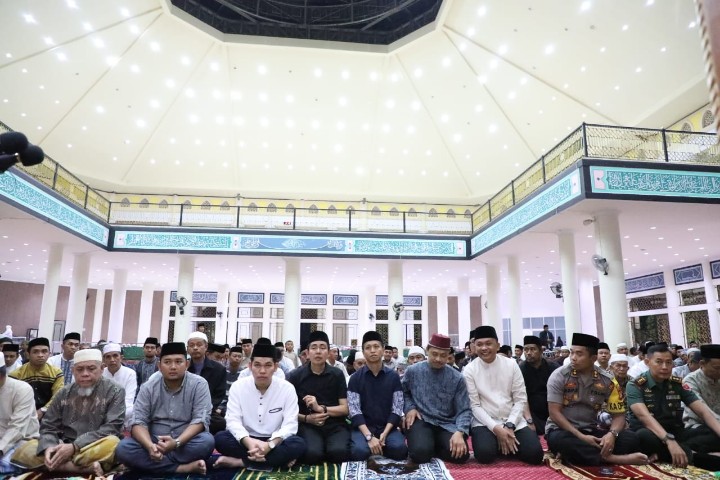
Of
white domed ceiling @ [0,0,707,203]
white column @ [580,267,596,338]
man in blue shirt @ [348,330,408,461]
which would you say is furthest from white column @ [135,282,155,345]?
man in blue shirt @ [348,330,408,461]

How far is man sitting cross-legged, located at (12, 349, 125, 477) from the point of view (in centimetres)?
309

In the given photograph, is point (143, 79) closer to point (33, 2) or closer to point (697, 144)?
point (33, 2)

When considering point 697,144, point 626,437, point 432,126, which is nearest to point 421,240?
point 432,126

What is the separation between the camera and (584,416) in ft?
11.4

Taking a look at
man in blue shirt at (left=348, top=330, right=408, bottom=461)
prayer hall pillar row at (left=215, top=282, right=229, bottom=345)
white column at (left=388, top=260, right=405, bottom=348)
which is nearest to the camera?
man in blue shirt at (left=348, top=330, right=408, bottom=461)

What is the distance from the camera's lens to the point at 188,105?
1355 centimetres

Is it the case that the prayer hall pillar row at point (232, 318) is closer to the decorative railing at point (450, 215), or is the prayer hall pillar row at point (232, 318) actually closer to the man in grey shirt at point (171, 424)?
the decorative railing at point (450, 215)

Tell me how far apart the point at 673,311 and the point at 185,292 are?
13.0m

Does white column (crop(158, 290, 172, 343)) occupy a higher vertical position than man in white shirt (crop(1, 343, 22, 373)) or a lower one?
higher

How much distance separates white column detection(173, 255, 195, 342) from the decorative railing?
1057 millimetres

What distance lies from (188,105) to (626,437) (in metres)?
13.0

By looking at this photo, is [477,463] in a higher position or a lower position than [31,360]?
lower

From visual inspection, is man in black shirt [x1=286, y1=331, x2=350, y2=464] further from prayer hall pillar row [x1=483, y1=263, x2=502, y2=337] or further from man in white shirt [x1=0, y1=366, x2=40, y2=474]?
prayer hall pillar row [x1=483, y1=263, x2=502, y2=337]

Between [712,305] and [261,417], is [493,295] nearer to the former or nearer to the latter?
[712,305]
